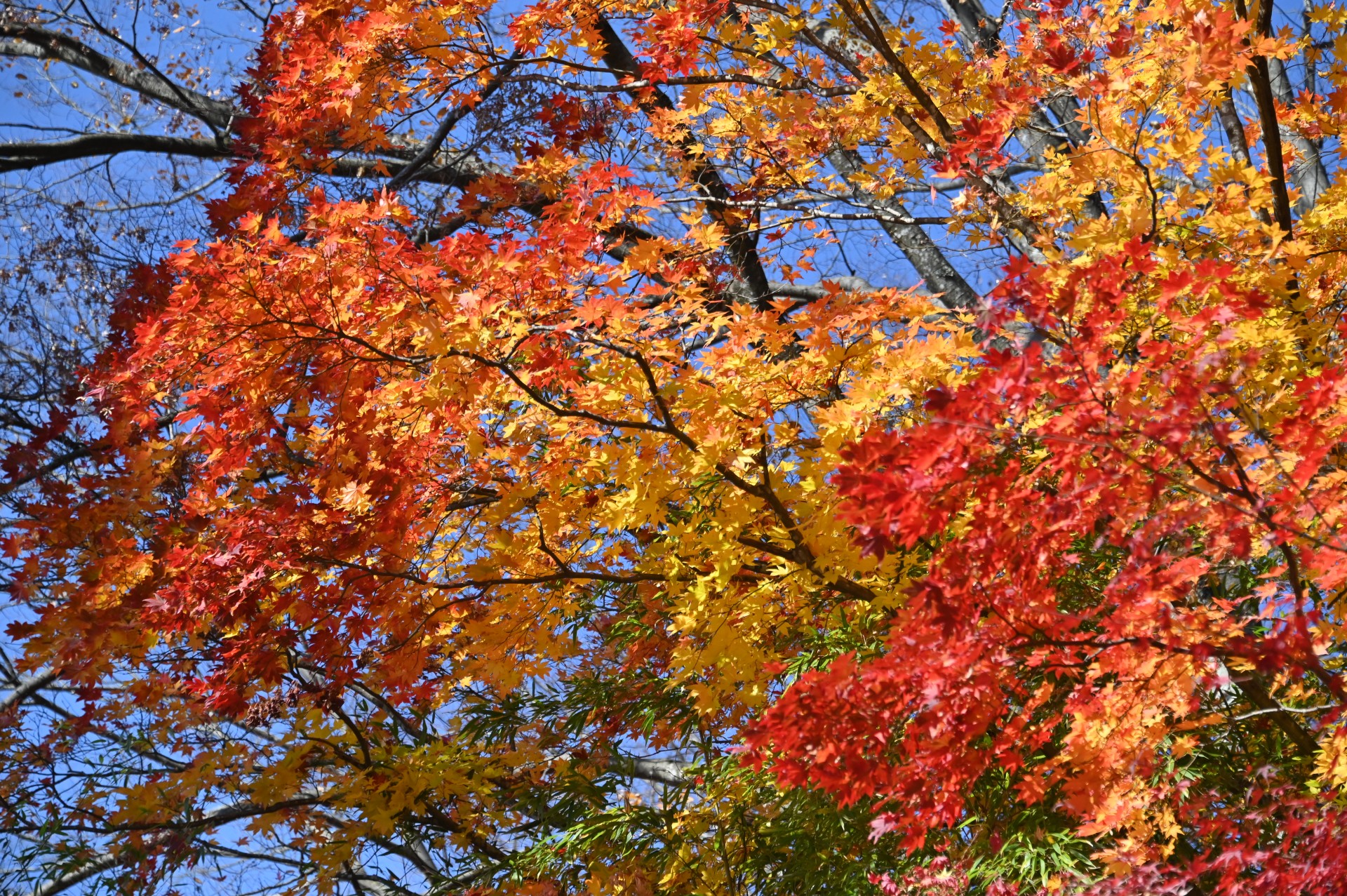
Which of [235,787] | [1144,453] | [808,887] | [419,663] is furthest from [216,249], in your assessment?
[808,887]

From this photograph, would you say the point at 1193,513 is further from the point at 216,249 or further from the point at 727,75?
the point at 727,75

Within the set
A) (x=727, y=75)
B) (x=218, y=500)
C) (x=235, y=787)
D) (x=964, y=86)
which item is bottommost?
(x=235, y=787)

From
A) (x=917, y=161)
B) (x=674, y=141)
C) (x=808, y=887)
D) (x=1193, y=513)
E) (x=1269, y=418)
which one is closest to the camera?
(x=1193, y=513)

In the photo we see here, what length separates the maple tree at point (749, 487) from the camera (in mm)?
2523

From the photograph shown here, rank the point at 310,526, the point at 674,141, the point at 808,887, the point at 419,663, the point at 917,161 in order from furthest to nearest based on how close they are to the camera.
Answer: the point at 674,141
the point at 917,161
the point at 419,663
the point at 808,887
the point at 310,526

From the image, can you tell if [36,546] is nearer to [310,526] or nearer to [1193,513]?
[310,526]

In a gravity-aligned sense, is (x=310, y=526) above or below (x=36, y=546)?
below

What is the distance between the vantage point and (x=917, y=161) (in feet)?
17.1

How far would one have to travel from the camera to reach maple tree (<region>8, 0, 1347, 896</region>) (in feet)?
8.28

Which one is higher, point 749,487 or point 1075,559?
point 749,487

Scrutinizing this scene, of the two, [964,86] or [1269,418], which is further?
[964,86]

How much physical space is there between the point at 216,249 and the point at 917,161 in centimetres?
340

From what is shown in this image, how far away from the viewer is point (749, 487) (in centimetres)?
351

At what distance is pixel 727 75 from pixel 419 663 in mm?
3454
